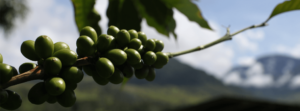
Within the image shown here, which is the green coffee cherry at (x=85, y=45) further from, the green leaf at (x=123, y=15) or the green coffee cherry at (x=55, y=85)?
the green leaf at (x=123, y=15)

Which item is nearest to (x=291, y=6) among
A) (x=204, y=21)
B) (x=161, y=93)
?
(x=204, y=21)

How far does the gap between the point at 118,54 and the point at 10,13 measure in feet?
89.9

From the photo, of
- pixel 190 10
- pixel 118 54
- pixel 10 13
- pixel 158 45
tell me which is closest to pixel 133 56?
pixel 118 54

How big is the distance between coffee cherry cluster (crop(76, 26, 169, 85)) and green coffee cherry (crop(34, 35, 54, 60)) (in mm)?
110

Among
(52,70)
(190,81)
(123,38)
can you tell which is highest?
(190,81)

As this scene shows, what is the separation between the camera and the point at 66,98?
88 cm

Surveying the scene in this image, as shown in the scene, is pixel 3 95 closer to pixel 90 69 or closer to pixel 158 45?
pixel 90 69

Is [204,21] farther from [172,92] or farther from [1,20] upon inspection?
[172,92]

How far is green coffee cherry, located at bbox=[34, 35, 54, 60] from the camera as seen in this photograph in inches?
32.9

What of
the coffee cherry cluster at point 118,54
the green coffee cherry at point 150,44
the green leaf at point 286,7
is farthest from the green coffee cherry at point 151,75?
the green leaf at point 286,7

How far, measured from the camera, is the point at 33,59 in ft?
2.96

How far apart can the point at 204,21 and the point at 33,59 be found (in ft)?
3.31

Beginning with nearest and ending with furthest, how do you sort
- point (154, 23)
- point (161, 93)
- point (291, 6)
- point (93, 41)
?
1. point (93, 41)
2. point (291, 6)
3. point (154, 23)
4. point (161, 93)

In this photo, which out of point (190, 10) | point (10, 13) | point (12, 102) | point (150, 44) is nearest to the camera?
point (12, 102)
